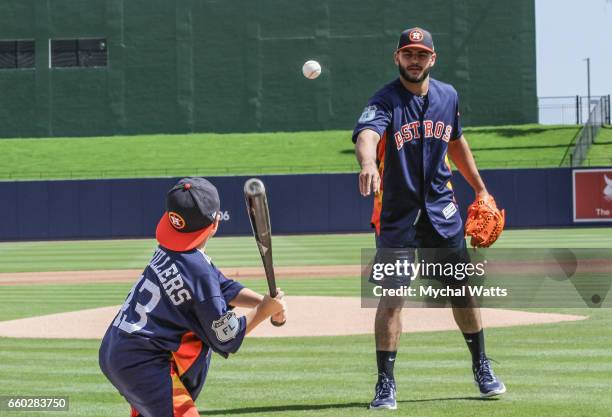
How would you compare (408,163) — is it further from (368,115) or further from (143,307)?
(143,307)

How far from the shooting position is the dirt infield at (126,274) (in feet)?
60.6

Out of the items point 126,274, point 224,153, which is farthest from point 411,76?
point 224,153

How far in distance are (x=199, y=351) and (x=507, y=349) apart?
5009mm

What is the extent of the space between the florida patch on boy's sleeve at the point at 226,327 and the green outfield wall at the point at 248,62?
1707 inches

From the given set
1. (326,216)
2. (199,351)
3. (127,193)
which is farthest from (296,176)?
(199,351)

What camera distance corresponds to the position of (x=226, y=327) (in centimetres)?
409

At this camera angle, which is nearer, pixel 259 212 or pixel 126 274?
pixel 259 212

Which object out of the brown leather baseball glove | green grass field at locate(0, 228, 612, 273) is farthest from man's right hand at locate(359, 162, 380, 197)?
green grass field at locate(0, 228, 612, 273)

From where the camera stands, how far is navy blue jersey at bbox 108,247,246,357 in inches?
161

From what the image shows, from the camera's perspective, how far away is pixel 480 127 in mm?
47344

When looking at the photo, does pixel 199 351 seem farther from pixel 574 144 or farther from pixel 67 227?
pixel 574 144

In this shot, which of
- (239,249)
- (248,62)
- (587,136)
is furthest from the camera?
(248,62)

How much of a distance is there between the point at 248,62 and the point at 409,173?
42.1 meters

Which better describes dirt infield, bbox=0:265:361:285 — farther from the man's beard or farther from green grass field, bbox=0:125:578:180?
green grass field, bbox=0:125:578:180
